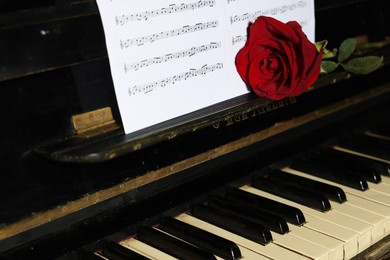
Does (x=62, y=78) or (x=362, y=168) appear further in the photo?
(x=362, y=168)

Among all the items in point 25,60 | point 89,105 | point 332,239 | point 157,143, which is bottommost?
point 332,239

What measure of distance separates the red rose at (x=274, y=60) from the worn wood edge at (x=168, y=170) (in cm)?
18

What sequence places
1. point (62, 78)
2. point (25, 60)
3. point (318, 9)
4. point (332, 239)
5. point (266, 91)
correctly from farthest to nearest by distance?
point (318, 9) → point (266, 91) → point (332, 239) → point (62, 78) → point (25, 60)

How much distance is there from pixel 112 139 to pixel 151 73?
0.17m

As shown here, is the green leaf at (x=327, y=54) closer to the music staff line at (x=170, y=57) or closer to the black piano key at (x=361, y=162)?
the black piano key at (x=361, y=162)

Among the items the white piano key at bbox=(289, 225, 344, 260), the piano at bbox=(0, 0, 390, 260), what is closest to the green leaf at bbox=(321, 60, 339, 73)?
the piano at bbox=(0, 0, 390, 260)

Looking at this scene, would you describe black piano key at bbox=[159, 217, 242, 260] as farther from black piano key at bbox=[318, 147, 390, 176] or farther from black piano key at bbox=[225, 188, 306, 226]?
black piano key at bbox=[318, 147, 390, 176]

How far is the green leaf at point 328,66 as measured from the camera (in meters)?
1.78

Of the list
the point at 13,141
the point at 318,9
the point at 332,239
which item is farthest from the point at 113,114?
the point at 318,9

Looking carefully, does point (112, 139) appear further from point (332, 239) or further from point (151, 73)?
point (332, 239)

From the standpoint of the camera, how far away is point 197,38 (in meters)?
1.50

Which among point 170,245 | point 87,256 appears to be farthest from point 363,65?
point 87,256

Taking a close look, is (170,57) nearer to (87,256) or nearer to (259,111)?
(259,111)

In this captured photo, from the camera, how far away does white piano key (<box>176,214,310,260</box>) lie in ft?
4.59
